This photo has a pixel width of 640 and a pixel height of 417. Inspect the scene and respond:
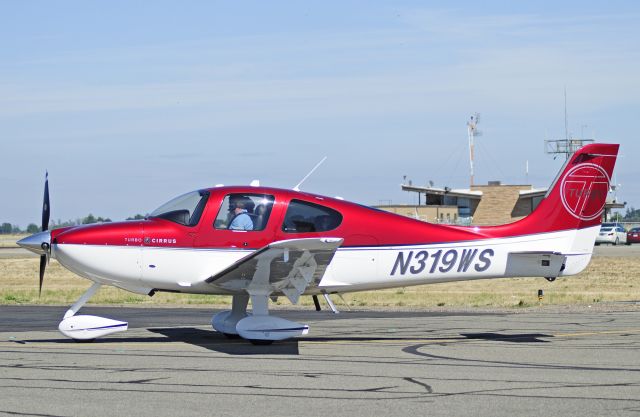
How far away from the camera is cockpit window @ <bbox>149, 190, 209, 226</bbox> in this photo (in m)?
14.0

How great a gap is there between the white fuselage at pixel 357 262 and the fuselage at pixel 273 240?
0.01 m

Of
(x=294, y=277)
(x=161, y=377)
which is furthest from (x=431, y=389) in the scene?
(x=294, y=277)

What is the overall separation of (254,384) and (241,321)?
380 cm

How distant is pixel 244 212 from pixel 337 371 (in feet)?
12.5

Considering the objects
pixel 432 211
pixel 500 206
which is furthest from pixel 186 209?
pixel 432 211

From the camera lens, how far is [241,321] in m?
13.7

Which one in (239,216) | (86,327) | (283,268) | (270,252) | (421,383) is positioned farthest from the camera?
(239,216)

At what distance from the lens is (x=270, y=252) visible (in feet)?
42.3

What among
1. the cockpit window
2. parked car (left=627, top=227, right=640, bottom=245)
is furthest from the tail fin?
parked car (left=627, top=227, right=640, bottom=245)

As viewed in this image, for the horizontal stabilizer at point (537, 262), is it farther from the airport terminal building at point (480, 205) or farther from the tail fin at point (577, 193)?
the airport terminal building at point (480, 205)

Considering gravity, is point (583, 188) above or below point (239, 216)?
above

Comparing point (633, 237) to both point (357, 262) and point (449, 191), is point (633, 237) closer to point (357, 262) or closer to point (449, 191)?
point (449, 191)

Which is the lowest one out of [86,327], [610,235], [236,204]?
[610,235]

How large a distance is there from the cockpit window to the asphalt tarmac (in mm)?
1807
